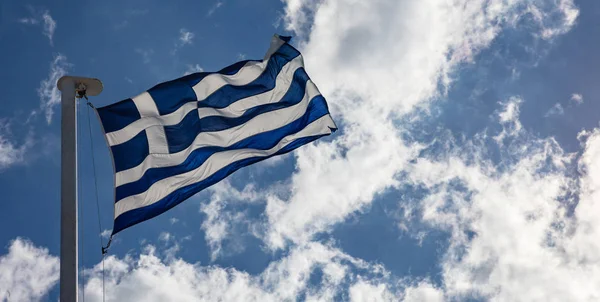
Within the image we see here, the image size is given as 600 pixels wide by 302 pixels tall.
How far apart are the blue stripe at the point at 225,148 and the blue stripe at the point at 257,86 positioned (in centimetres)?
126

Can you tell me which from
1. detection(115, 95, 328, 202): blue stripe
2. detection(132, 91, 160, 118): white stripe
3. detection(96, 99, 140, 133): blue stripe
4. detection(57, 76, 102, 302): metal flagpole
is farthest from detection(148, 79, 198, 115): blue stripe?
detection(57, 76, 102, 302): metal flagpole

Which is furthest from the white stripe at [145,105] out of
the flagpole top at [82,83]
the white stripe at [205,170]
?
the white stripe at [205,170]

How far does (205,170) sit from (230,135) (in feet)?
5.02

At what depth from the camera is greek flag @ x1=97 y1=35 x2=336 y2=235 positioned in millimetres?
15695

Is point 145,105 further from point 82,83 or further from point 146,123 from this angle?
point 82,83

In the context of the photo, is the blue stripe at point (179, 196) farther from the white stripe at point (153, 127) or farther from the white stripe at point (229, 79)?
the white stripe at point (229, 79)

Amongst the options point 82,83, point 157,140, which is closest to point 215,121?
point 157,140

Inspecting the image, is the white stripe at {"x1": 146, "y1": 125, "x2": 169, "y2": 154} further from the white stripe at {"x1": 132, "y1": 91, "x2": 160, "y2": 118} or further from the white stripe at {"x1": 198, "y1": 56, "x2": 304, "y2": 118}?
the white stripe at {"x1": 198, "y1": 56, "x2": 304, "y2": 118}

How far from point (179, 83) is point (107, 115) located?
271cm

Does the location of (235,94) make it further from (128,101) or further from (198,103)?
(128,101)

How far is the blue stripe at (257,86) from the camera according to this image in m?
18.6

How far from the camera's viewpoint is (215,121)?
18.3 metres

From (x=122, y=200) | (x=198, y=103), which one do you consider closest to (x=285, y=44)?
(x=198, y=103)

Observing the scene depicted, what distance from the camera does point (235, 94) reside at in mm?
19000
